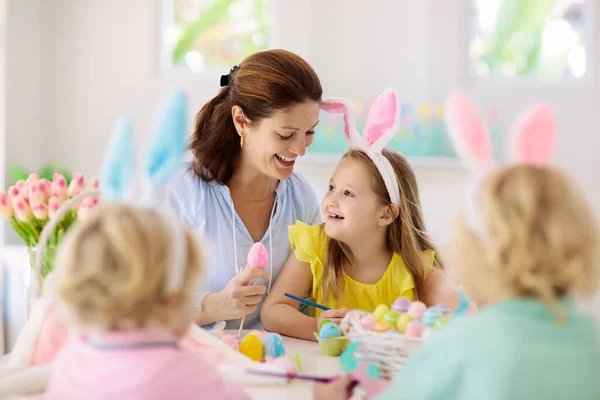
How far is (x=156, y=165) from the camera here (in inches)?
41.6

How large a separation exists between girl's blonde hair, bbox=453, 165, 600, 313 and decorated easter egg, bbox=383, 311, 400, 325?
1.43 ft

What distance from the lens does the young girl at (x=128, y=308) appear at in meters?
0.96

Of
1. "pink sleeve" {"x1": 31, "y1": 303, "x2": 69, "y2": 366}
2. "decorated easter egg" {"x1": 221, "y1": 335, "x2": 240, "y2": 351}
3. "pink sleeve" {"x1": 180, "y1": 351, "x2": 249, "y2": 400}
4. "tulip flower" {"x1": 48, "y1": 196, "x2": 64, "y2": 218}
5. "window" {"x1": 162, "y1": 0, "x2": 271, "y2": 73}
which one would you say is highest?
"window" {"x1": 162, "y1": 0, "x2": 271, "y2": 73}

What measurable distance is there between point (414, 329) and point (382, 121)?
2.11 ft

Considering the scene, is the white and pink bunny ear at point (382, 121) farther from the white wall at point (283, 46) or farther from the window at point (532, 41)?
the window at point (532, 41)

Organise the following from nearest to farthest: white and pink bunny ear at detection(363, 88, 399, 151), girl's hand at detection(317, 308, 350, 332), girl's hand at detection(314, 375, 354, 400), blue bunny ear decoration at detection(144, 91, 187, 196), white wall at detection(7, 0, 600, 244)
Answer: blue bunny ear decoration at detection(144, 91, 187, 196) < girl's hand at detection(314, 375, 354, 400) < girl's hand at detection(317, 308, 350, 332) < white and pink bunny ear at detection(363, 88, 399, 151) < white wall at detection(7, 0, 600, 244)

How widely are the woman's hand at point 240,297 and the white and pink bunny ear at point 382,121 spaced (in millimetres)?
437

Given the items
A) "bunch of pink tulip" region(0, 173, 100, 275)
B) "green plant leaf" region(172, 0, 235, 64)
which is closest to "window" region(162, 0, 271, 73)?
"green plant leaf" region(172, 0, 235, 64)

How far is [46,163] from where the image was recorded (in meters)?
3.46

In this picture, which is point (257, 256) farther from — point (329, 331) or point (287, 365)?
point (287, 365)

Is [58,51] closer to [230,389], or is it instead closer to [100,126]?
[100,126]

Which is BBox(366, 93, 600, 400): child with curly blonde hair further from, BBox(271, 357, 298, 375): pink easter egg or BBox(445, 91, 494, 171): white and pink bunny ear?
BBox(271, 357, 298, 375): pink easter egg

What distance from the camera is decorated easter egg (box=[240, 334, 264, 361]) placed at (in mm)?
1484

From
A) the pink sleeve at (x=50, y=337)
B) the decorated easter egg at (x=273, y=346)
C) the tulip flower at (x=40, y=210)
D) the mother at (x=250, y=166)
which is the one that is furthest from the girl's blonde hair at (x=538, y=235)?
the tulip flower at (x=40, y=210)
